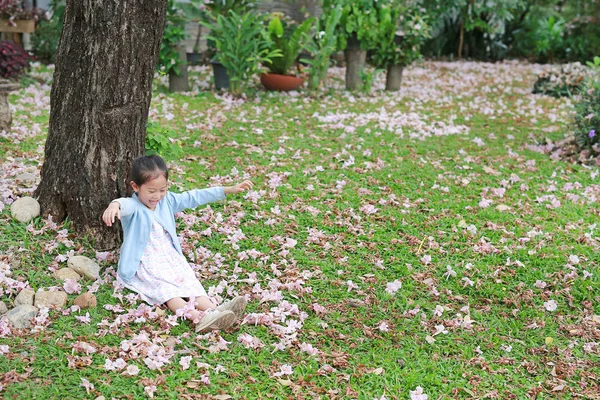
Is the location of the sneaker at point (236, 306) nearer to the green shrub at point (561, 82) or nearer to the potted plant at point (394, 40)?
the potted plant at point (394, 40)

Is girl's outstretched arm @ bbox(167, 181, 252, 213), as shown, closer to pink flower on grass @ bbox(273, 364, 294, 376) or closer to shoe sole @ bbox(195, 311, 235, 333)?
shoe sole @ bbox(195, 311, 235, 333)

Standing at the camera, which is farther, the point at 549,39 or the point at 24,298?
the point at 549,39

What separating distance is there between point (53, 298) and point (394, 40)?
26.6 ft

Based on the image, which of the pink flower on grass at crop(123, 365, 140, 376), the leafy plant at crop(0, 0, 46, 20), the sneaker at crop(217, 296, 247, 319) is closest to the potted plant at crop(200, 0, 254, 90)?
the leafy plant at crop(0, 0, 46, 20)

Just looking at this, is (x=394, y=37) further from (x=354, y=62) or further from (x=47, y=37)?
(x=47, y=37)

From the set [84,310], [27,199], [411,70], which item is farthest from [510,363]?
[411,70]

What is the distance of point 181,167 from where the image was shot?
6.15m

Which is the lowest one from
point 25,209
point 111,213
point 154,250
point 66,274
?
point 66,274

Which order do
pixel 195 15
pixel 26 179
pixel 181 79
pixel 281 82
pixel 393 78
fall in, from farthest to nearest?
pixel 393 78 < pixel 195 15 < pixel 281 82 < pixel 181 79 < pixel 26 179

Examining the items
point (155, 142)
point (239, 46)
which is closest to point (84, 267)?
point (155, 142)

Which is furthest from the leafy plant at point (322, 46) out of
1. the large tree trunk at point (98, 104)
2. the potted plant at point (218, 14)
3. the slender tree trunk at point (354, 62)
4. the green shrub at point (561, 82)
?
the large tree trunk at point (98, 104)

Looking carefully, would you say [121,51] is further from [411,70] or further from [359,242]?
[411,70]

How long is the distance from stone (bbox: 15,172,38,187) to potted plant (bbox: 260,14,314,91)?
5.21m

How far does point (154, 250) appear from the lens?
4.08 metres
